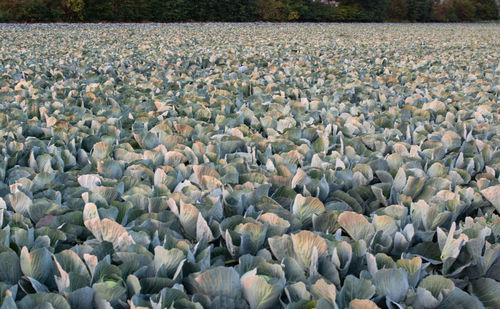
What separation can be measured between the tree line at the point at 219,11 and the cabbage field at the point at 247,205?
23593mm

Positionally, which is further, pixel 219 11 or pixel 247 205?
pixel 219 11

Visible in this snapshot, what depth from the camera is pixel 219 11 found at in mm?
30719

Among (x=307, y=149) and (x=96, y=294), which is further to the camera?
(x=307, y=149)

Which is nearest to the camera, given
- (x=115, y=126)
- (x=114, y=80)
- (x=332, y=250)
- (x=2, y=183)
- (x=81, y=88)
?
(x=332, y=250)

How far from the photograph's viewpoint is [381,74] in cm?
652

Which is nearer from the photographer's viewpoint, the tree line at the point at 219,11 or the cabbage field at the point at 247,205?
the cabbage field at the point at 247,205

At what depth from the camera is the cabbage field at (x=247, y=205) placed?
141 cm

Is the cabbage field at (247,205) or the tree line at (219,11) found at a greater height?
the tree line at (219,11)

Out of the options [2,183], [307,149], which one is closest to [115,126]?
[2,183]

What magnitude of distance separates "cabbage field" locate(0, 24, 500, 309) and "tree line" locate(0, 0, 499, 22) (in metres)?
23.6

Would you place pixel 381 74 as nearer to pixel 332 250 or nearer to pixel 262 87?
pixel 262 87

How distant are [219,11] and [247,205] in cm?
3038

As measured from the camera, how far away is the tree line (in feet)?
81.7

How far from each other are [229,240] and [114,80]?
427 centimetres
